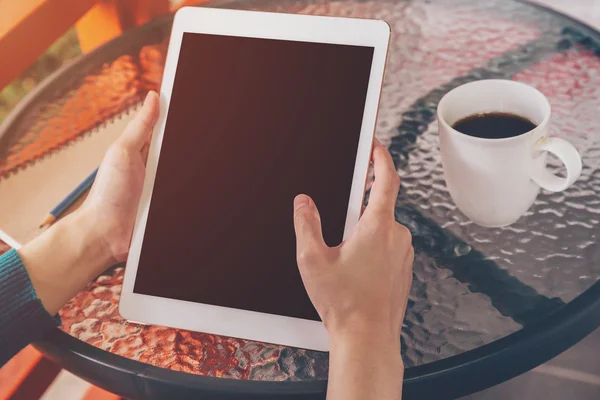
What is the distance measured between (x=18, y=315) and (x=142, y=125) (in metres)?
0.24

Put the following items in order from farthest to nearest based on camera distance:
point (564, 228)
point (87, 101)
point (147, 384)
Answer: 1. point (87, 101)
2. point (564, 228)
3. point (147, 384)

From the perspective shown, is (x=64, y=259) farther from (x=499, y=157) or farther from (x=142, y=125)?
(x=499, y=157)

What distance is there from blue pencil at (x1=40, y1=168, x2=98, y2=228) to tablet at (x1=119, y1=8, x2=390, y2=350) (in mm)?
167

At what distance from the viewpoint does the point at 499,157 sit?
0.56 m

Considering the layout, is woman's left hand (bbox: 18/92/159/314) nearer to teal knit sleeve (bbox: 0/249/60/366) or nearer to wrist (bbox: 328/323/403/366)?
teal knit sleeve (bbox: 0/249/60/366)

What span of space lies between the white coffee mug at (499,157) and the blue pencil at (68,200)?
1.51ft

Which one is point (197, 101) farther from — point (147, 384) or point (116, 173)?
point (147, 384)

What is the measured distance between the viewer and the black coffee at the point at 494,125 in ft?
2.07

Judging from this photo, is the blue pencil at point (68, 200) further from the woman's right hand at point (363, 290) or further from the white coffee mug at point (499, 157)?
the white coffee mug at point (499, 157)

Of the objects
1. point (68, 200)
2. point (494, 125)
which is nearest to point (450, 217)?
point (494, 125)

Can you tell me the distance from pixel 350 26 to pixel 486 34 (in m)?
0.42

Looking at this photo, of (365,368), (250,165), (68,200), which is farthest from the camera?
(68,200)

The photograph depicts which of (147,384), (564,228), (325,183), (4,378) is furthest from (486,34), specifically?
(4,378)

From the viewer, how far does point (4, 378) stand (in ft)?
2.43
